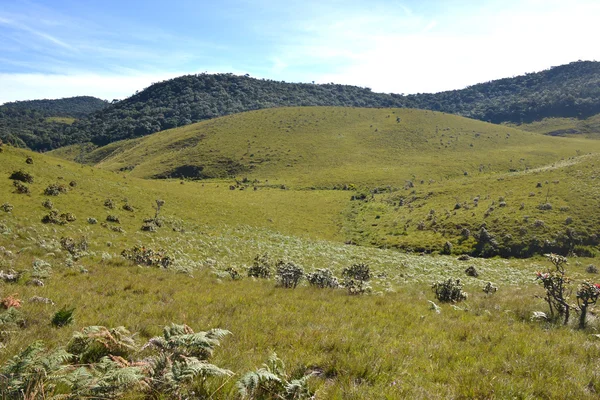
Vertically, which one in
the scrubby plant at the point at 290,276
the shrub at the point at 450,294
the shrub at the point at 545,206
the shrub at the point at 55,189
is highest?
the shrub at the point at 55,189

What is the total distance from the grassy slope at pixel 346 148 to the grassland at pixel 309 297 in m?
41.4

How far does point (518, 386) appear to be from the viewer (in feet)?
17.9

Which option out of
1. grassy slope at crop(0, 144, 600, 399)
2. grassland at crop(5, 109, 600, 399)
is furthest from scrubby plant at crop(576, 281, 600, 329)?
grassy slope at crop(0, 144, 600, 399)

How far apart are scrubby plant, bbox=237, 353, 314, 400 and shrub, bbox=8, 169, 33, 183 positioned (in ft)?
142

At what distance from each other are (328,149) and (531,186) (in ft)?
226

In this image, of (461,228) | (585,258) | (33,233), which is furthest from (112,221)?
(585,258)

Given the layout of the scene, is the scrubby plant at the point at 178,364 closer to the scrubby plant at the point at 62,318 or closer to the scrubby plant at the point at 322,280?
the scrubby plant at the point at 62,318

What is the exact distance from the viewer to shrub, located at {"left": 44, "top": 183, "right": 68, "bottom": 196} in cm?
3481

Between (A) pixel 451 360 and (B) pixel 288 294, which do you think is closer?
(A) pixel 451 360

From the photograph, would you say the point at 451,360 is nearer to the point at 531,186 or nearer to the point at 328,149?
the point at 531,186

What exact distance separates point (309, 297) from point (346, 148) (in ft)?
359

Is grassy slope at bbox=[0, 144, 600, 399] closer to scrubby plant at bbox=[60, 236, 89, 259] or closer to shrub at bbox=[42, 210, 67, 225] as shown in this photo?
scrubby plant at bbox=[60, 236, 89, 259]

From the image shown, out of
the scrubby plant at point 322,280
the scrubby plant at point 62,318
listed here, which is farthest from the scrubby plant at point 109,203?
the scrubby plant at point 62,318

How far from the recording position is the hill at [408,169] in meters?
45.9
